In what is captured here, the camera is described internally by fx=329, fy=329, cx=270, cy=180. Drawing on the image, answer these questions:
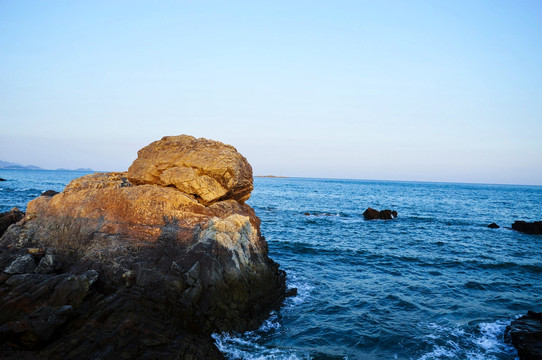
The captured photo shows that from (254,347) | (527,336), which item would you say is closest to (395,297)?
(527,336)

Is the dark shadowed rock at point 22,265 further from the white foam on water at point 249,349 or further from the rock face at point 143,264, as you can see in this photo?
the white foam on water at point 249,349

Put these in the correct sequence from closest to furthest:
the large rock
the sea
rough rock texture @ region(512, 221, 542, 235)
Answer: the sea, the large rock, rough rock texture @ region(512, 221, 542, 235)

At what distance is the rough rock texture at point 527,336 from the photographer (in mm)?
11077

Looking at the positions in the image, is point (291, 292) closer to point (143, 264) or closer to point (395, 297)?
point (395, 297)

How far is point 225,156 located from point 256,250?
5077 millimetres

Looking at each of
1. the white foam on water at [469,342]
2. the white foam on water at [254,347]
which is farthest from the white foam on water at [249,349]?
the white foam on water at [469,342]

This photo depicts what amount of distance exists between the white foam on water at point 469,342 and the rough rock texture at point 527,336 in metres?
0.33

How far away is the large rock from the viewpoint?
16.3m

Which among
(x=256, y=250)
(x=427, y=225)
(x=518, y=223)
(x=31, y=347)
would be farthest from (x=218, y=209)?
(x=518, y=223)

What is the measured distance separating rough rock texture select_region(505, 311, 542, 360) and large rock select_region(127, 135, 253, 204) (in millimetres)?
13249

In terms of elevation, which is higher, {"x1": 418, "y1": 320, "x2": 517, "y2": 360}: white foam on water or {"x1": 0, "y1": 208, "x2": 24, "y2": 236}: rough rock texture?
{"x1": 0, "y1": 208, "x2": 24, "y2": 236}: rough rock texture

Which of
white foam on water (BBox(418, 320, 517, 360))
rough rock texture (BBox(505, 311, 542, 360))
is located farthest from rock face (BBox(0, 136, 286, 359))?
rough rock texture (BBox(505, 311, 542, 360))

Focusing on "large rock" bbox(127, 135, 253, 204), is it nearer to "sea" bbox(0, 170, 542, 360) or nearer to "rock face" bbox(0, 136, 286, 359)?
"rock face" bbox(0, 136, 286, 359)

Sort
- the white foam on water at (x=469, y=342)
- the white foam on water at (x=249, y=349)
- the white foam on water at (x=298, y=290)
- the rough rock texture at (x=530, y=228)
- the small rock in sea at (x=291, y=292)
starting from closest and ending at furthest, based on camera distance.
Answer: the white foam on water at (x=249, y=349), the white foam on water at (x=469, y=342), the white foam on water at (x=298, y=290), the small rock in sea at (x=291, y=292), the rough rock texture at (x=530, y=228)
